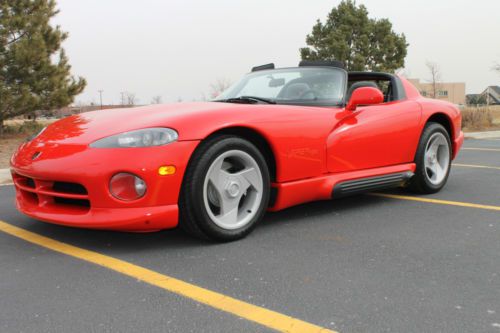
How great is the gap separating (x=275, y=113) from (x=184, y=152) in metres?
0.85

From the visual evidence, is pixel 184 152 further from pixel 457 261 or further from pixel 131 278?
pixel 457 261

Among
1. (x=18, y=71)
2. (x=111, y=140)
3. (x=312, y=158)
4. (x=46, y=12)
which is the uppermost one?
(x=46, y=12)

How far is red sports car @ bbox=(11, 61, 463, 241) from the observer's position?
9.64 feet

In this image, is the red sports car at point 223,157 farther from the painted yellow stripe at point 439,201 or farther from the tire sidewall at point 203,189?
the painted yellow stripe at point 439,201

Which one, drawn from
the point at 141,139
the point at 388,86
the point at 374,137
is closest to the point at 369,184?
the point at 374,137

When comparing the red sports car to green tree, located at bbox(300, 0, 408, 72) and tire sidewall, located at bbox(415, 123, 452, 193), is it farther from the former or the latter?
green tree, located at bbox(300, 0, 408, 72)

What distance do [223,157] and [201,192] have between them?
30 centimetres

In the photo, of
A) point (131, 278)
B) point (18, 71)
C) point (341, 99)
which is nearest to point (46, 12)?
point (18, 71)

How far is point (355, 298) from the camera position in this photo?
7.56ft

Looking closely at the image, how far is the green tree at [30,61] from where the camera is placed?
12.9 metres

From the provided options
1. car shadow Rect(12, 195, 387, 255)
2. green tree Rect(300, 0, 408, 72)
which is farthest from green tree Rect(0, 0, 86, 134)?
green tree Rect(300, 0, 408, 72)

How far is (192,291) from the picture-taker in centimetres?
241

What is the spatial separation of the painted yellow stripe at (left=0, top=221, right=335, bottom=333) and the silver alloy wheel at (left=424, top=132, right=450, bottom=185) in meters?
3.20

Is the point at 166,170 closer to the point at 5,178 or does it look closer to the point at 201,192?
the point at 201,192
